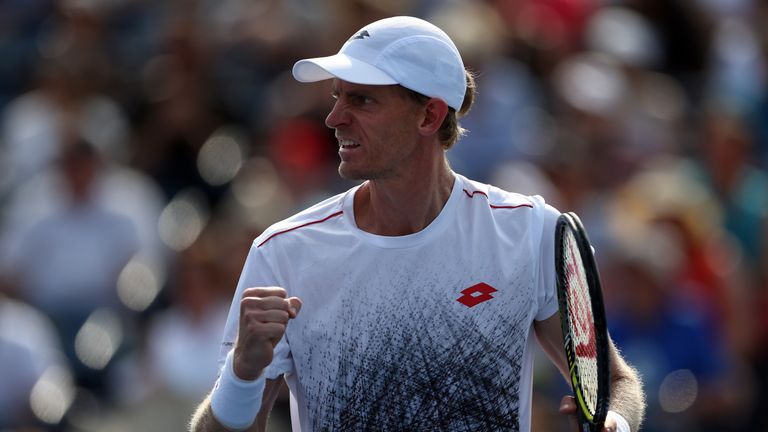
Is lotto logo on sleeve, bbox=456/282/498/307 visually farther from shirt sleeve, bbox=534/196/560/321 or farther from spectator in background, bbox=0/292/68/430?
spectator in background, bbox=0/292/68/430

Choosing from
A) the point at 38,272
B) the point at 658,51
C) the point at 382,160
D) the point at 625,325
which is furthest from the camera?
the point at 658,51

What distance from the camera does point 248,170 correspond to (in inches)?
329

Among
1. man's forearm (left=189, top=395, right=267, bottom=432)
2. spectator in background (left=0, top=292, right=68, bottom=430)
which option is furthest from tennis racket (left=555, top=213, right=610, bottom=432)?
spectator in background (left=0, top=292, right=68, bottom=430)

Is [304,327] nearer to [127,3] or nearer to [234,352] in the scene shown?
[234,352]

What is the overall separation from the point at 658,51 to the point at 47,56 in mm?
4311

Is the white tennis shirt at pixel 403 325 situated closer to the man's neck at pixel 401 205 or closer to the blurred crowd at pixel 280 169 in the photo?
the man's neck at pixel 401 205

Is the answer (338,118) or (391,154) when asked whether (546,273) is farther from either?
(338,118)

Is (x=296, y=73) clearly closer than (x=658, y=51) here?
Yes

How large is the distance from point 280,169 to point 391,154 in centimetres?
412

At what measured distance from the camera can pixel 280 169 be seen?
8.09 m

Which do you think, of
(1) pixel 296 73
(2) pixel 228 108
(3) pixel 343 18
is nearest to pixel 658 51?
(3) pixel 343 18

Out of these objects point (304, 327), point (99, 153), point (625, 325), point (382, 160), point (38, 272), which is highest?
point (382, 160)

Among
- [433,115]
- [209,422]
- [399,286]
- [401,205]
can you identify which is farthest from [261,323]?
[433,115]

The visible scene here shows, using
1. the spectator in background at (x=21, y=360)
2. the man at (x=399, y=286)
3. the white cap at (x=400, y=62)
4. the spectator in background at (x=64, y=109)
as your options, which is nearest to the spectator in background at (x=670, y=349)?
the spectator in background at (x=21, y=360)
